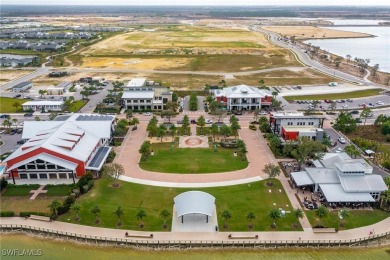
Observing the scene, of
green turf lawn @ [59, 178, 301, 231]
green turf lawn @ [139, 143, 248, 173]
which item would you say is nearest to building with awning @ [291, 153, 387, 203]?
green turf lawn @ [59, 178, 301, 231]

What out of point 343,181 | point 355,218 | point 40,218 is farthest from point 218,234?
point 40,218

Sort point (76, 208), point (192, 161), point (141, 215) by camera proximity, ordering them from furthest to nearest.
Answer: point (192, 161) < point (76, 208) < point (141, 215)

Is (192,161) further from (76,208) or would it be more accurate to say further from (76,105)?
(76,105)

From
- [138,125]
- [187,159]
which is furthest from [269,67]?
[187,159]

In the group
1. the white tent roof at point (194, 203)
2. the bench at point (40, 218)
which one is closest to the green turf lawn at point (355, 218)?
the white tent roof at point (194, 203)

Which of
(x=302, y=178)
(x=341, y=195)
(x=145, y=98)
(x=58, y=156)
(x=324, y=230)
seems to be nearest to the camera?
(x=324, y=230)

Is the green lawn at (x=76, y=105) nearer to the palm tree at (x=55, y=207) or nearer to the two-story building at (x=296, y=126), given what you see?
the palm tree at (x=55, y=207)

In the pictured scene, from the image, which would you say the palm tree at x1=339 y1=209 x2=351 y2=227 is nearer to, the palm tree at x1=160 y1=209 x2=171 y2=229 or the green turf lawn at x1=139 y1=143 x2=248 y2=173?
the green turf lawn at x1=139 y1=143 x2=248 y2=173
